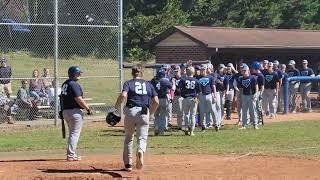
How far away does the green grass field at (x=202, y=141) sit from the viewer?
52.1 feet

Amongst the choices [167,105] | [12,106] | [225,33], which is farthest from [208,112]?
[225,33]

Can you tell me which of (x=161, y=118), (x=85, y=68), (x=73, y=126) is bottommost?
(x=161, y=118)

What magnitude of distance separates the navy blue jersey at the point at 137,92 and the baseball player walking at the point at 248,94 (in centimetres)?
763

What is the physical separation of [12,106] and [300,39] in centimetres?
1644

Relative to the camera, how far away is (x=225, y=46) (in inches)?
1114

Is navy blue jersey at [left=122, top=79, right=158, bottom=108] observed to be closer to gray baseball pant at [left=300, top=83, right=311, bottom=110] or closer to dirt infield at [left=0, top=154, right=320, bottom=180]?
dirt infield at [left=0, top=154, right=320, bottom=180]

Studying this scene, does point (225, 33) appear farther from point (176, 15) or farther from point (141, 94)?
point (141, 94)

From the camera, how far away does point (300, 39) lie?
3306 centimetres

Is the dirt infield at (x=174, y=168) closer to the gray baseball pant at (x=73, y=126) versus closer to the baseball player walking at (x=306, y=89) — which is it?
the gray baseball pant at (x=73, y=126)

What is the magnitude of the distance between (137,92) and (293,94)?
15.3 m

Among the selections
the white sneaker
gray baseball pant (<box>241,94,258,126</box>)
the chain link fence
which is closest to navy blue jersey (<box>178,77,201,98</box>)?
gray baseball pant (<box>241,94,258,126</box>)

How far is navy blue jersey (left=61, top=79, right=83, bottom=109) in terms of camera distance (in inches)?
541

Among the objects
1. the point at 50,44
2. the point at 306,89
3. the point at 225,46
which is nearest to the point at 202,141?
the point at 50,44

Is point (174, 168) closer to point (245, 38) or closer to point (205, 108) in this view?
point (205, 108)
